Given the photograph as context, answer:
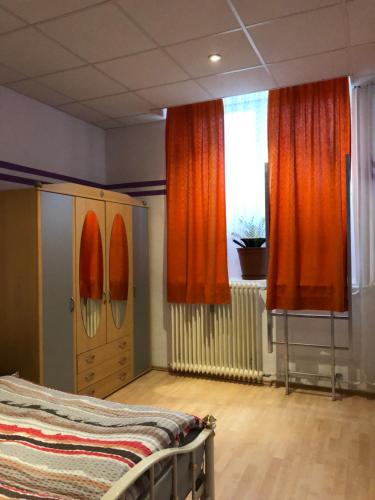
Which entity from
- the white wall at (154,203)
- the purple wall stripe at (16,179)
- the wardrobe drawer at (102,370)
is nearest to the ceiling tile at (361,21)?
the white wall at (154,203)

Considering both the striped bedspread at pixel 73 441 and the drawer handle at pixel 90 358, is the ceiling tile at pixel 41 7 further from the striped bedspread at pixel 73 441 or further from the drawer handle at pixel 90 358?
the drawer handle at pixel 90 358

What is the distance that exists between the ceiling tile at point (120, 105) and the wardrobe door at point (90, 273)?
0.93 metres

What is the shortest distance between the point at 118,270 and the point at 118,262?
2.9 inches

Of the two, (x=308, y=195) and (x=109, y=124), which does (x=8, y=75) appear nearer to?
(x=109, y=124)

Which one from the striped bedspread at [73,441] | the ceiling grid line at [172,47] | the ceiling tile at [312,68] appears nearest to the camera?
the striped bedspread at [73,441]

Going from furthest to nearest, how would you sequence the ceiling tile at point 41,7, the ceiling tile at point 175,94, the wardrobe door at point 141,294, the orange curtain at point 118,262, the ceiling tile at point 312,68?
the wardrobe door at point 141,294
the orange curtain at point 118,262
the ceiling tile at point 175,94
the ceiling tile at point 312,68
the ceiling tile at point 41,7

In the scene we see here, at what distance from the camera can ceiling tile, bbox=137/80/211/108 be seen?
3246 mm

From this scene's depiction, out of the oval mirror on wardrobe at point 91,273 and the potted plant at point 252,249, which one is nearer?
the oval mirror on wardrobe at point 91,273

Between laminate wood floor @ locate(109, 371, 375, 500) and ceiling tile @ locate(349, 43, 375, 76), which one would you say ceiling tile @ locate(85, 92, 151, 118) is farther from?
laminate wood floor @ locate(109, 371, 375, 500)

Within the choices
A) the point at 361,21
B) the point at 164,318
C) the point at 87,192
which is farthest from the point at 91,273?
the point at 361,21

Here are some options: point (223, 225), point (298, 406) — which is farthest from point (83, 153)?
point (298, 406)

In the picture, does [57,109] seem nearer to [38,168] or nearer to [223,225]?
[38,168]

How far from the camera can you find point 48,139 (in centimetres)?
352

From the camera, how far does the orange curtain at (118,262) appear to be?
3549 mm
